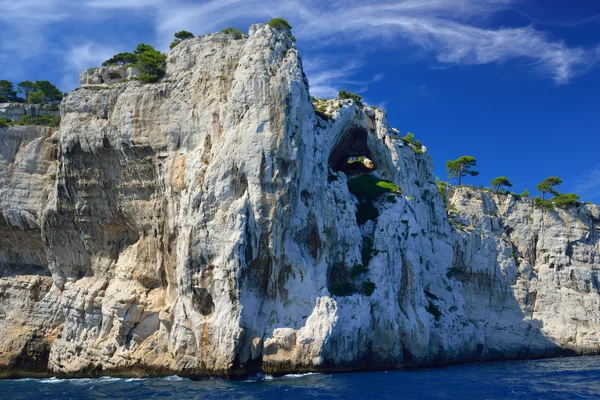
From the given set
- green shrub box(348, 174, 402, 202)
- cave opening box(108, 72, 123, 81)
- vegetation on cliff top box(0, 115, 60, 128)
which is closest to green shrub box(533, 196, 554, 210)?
green shrub box(348, 174, 402, 202)

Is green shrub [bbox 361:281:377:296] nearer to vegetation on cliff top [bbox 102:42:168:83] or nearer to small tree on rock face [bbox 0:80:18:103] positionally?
vegetation on cliff top [bbox 102:42:168:83]

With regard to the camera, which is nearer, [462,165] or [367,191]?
[367,191]

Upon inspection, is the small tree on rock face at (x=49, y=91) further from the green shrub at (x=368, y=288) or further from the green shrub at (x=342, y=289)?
the green shrub at (x=368, y=288)

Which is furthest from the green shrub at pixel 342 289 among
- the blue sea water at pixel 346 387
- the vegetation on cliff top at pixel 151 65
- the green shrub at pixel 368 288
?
the vegetation on cliff top at pixel 151 65

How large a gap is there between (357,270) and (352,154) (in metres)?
15.8

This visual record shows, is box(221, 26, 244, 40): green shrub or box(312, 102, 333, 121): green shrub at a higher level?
box(221, 26, 244, 40): green shrub

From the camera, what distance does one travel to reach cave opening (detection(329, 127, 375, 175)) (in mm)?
46356

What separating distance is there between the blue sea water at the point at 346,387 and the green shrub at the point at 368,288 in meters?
4.88

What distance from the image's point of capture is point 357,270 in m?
35.5

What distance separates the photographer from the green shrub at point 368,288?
34372 millimetres

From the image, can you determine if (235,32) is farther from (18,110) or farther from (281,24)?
(18,110)

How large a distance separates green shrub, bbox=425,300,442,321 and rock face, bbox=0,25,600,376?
0.11m

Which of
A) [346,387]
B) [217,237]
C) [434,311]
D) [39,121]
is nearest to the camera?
→ [346,387]

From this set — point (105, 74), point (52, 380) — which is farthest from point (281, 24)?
point (52, 380)
